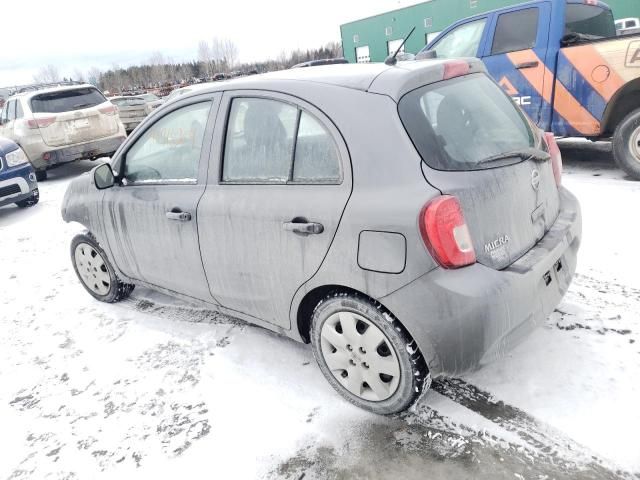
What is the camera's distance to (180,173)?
296cm

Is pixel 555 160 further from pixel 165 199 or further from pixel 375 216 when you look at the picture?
pixel 165 199

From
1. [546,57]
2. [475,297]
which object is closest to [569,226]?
[475,297]

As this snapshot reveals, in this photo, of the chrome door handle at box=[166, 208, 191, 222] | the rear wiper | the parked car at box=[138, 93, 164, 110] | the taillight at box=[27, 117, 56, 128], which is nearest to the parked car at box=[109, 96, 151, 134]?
the parked car at box=[138, 93, 164, 110]

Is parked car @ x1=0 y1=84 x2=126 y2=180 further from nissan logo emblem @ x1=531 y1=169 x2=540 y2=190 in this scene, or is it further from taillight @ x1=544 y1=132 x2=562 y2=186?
nissan logo emblem @ x1=531 y1=169 x2=540 y2=190

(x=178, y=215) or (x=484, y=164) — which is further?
(x=178, y=215)

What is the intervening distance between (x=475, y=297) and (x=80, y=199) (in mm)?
3100

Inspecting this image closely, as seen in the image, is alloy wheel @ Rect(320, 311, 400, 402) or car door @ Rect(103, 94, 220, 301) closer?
alloy wheel @ Rect(320, 311, 400, 402)

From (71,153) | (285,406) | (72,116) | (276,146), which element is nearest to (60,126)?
(72,116)

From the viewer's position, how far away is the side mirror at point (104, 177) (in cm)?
333

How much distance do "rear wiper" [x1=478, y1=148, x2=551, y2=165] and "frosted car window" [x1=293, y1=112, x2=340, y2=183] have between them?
66 centimetres

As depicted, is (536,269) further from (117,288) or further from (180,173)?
(117,288)

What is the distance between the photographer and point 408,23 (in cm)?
3017

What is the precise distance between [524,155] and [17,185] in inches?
279

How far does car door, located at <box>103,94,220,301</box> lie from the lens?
2844mm
